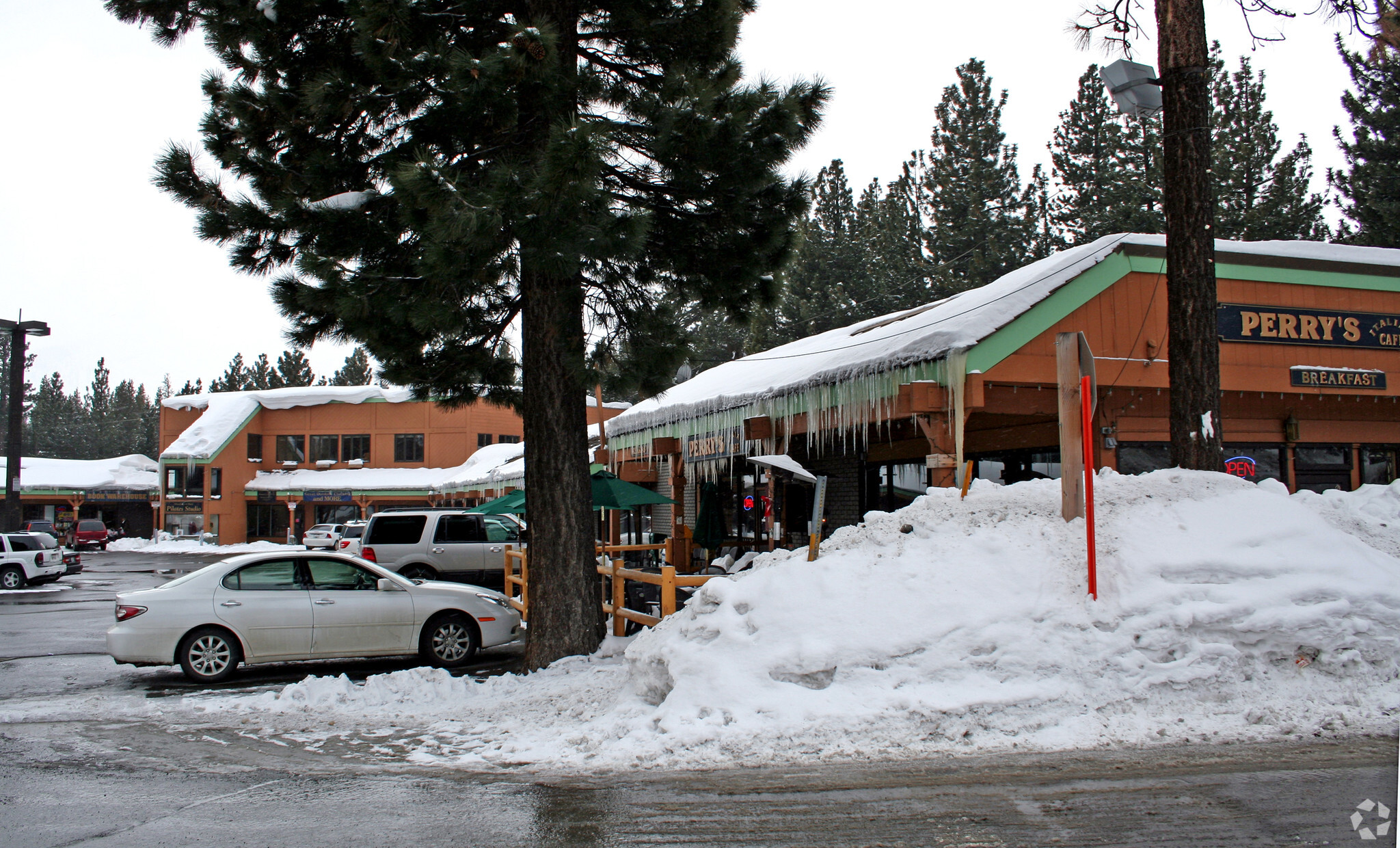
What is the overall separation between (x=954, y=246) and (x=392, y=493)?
30944 millimetres

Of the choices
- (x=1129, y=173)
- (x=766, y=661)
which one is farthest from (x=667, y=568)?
(x=1129, y=173)

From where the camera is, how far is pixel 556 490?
934 centimetres

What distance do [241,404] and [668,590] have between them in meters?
49.1

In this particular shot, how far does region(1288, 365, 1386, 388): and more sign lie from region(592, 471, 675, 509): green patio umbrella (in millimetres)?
8878

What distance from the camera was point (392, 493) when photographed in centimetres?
4950

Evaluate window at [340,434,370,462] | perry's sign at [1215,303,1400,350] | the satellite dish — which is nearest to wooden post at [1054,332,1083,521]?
the satellite dish

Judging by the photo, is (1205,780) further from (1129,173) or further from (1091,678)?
(1129,173)

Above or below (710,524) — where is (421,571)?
below

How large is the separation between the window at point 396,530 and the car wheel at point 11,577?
1341 centimetres

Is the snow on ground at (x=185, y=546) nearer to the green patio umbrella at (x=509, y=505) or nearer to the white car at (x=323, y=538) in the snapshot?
the white car at (x=323, y=538)

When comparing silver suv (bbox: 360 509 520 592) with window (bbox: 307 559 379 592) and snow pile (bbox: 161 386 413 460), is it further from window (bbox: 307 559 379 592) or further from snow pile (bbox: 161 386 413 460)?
snow pile (bbox: 161 386 413 460)

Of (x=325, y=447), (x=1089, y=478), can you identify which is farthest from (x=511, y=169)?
(x=325, y=447)

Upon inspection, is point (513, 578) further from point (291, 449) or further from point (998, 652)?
point (291, 449)

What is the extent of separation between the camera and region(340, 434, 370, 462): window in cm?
5225
